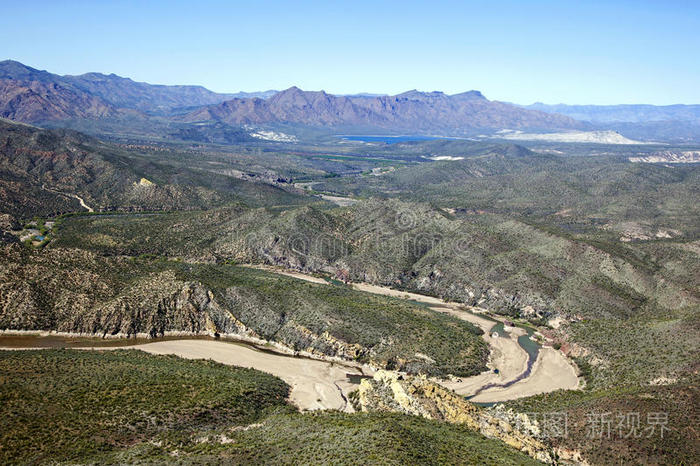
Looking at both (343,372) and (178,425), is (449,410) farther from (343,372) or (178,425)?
(178,425)

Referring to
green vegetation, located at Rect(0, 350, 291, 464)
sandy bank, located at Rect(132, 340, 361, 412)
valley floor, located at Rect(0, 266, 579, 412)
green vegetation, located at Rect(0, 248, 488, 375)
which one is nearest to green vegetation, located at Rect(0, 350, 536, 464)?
green vegetation, located at Rect(0, 350, 291, 464)

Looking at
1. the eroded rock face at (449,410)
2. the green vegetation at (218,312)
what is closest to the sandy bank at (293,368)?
the green vegetation at (218,312)

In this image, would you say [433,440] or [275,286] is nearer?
[433,440]

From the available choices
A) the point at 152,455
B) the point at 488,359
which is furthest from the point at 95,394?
the point at 488,359

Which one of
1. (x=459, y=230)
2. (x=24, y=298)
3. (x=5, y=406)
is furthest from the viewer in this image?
(x=459, y=230)

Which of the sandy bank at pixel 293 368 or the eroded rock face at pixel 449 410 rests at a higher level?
the eroded rock face at pixel 449 410

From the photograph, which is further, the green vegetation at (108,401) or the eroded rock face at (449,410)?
the eroded rock face at (449,410)

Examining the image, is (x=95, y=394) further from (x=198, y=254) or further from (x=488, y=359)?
(x=198, y=254)

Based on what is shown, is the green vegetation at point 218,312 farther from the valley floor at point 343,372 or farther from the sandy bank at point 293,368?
the sandy bank at point 293,368

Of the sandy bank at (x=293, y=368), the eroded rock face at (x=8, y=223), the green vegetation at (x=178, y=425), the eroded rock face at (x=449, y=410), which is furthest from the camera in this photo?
the eroded rock face at (x=8, y=223)

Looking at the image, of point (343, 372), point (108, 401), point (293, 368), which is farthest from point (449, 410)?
point (108, 401)
